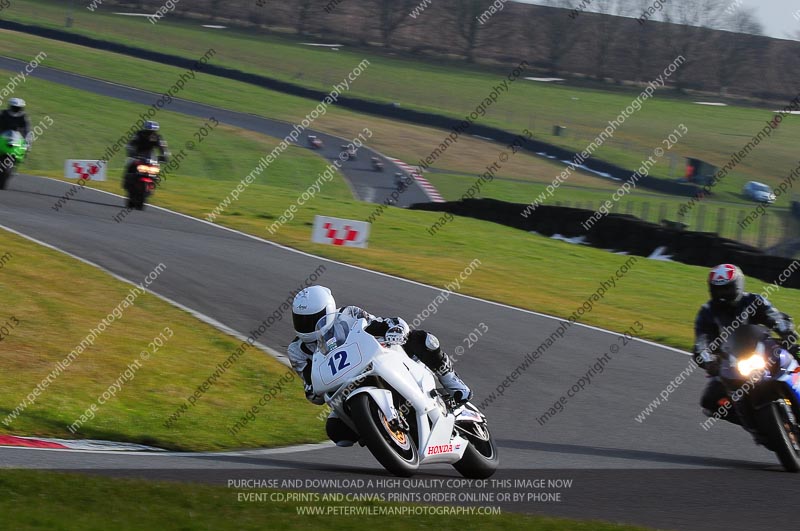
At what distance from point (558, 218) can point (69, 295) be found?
614 inches

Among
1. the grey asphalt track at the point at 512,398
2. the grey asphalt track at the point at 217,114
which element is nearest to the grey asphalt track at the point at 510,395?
the grey asphalt track at the point at 512,398

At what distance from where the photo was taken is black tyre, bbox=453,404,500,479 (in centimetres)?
721

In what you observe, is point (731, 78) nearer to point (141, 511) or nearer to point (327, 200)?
point (327, 200)

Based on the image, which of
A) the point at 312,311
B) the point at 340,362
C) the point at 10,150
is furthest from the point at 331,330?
the point at 10,150

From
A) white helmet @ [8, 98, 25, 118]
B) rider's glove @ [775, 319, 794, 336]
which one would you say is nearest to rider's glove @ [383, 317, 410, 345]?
rider's glove @ [775, 319, 794, 336]

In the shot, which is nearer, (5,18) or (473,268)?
(473,268)

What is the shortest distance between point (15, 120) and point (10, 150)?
0.63 m

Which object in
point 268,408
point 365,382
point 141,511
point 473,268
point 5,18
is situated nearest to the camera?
point 141,511

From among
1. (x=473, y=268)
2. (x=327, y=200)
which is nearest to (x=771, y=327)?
(x=473, y=268)

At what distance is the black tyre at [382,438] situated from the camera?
650 cm

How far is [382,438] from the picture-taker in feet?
21.5

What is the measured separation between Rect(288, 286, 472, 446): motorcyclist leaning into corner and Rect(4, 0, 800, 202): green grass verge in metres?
45.5

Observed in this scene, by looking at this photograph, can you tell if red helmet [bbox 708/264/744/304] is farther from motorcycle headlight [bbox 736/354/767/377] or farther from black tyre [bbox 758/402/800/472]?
black tyre [bbox 758/402/800/472]

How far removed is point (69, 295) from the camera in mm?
13031
